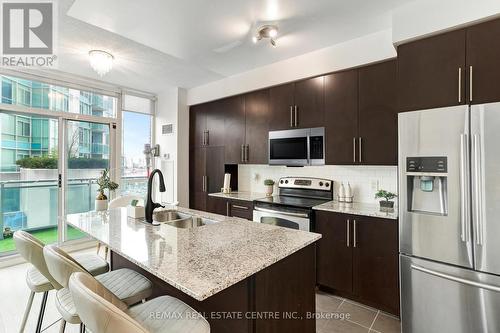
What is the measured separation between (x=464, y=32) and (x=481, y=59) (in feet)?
0.83

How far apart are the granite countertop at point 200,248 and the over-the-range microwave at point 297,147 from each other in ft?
4.66

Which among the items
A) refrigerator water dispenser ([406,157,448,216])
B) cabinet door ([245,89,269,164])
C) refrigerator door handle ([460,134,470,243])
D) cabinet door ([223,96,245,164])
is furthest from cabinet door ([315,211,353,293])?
cabinet door ([223,96,245,164])

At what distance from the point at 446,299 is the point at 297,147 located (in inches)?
78.1

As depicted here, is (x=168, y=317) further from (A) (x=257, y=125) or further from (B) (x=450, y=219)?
(A) (x=257, y=125)

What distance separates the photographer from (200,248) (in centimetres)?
136

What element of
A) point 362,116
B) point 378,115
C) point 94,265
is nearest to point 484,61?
point 378,115

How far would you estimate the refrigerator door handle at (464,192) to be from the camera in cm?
170

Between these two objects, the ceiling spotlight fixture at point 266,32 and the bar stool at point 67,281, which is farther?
the ceiling spotlight fixture at point 266,32

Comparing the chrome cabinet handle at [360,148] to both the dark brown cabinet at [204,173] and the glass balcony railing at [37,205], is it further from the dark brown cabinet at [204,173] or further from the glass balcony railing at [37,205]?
the glass balcony railing at [37,205]

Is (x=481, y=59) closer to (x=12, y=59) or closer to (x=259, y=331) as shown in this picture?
(x=259, y=331)

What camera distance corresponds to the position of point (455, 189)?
1.75 m

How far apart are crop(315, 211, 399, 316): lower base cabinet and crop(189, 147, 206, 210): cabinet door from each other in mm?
2221

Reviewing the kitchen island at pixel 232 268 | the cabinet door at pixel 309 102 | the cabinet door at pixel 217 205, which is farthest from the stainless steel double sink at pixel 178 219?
the cabinet door at pixel 309 102

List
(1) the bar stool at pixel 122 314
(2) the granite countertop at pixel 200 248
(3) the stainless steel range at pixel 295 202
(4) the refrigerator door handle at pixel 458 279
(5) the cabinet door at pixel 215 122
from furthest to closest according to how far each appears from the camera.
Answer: (5) the cabinet door at pixel 215 122
(3) the stainless steel range at pixel 295 202
(4) the refrigerator door handle at pixel 458 279
(2) the granite countertop at pixel 200 248
(1) the bar stool at pixel 122 314
